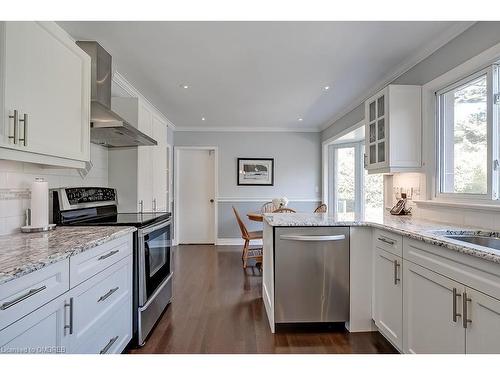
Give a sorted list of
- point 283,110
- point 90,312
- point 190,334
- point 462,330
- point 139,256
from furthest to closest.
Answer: point 283,110, point 190,334, point 139,256, point 90,312, point 462,330

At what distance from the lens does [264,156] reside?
5.74m

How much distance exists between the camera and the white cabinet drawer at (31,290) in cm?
90

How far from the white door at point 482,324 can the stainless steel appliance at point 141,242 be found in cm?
190

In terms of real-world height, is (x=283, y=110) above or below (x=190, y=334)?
above

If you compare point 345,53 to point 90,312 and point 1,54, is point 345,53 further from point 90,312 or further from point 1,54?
point 90,312

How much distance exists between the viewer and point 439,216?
2354 mm

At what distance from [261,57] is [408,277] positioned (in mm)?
2207

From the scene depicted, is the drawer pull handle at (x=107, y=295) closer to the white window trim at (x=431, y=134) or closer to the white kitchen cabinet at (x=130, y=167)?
the white kitchen cabinet at (x=130, y=167)

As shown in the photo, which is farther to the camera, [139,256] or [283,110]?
[283,110]

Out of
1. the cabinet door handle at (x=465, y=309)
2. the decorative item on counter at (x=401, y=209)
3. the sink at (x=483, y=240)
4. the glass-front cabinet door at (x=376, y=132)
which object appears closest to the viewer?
the cabinet door handle at (x=465, y=309)

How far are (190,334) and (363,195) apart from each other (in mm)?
3955

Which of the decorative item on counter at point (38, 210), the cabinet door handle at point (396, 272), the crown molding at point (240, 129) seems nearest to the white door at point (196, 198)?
the crown molding at point (240, 129)
